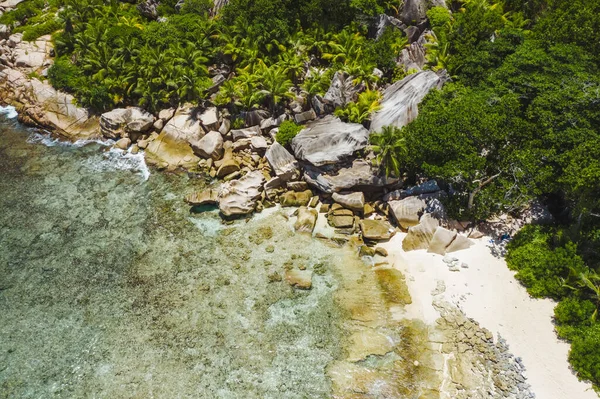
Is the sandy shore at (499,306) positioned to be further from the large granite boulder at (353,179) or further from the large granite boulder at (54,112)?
the large granite boulder at (54,112)

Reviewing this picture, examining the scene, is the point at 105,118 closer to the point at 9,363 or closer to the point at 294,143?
the point at 294,143

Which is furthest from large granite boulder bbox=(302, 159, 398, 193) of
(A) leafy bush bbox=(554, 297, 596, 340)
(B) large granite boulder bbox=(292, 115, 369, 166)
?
(A) leafy bush bbox=(554, 297, 596, 340)

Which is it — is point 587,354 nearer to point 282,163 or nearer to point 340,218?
point 340,218

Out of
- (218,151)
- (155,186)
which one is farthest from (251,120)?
(155,186)

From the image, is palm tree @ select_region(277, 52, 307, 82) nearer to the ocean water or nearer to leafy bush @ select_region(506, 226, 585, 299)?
the ocean water

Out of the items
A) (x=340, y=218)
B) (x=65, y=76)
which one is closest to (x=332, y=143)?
(x=340, y=218)

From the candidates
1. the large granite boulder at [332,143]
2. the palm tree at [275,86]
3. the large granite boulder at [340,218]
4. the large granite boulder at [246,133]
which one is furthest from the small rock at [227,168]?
the large granite boulder at [340,218]
